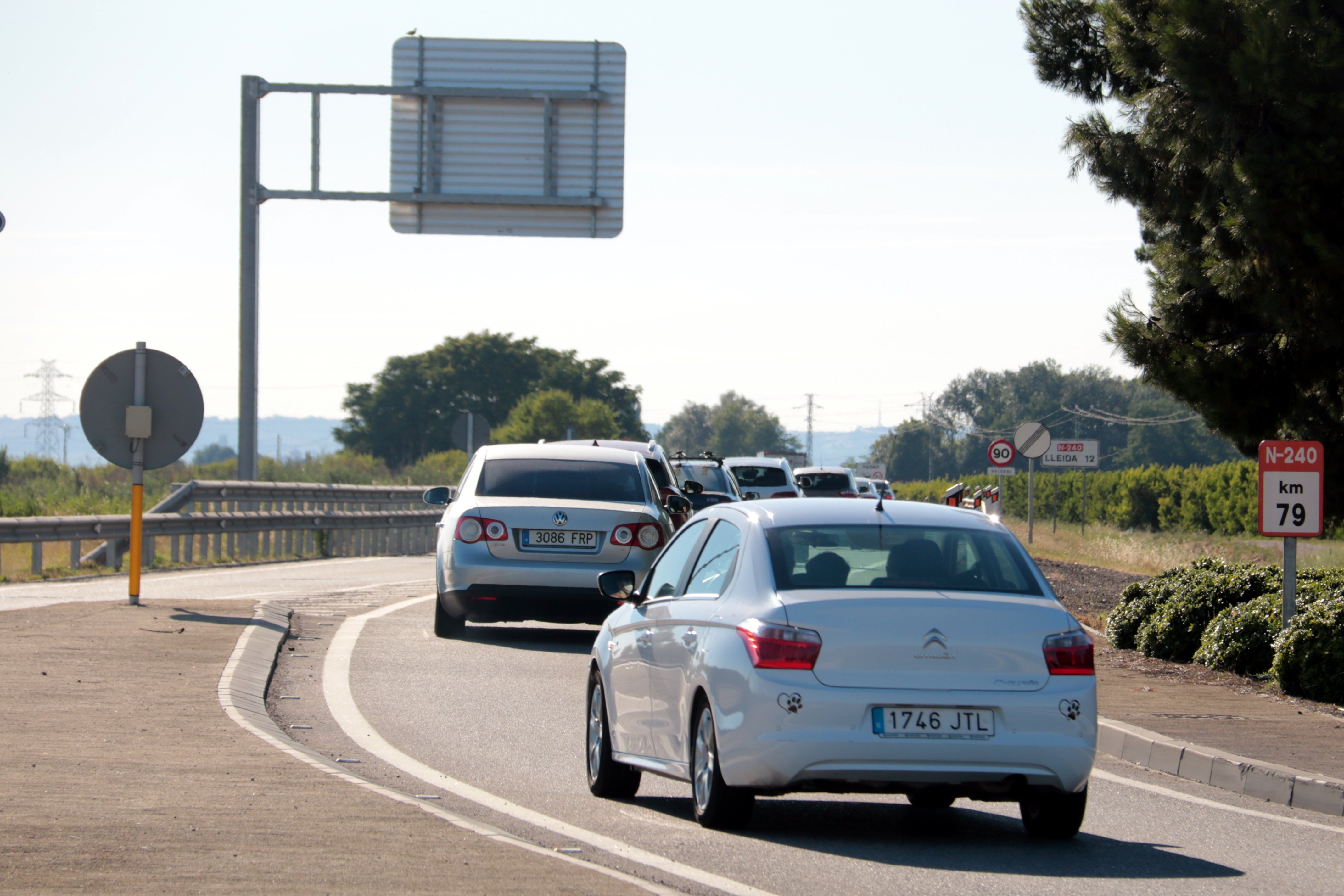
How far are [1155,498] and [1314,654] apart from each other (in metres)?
54.6

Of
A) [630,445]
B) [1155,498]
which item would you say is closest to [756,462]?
[630,445]

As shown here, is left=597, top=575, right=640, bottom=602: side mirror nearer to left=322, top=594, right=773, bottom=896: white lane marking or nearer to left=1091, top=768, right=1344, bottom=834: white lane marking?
left=322, top=594, right=773, bottom=896: white lane marking

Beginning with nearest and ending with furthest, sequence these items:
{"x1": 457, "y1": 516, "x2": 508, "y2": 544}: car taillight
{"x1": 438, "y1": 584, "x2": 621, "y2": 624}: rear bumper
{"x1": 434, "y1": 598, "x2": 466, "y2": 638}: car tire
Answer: {"x1": 438, "y1": 584, "x2": 621, "y2": 624}: rear bumper
{"x1": 457, "y1": 516, "x2": 508, "y2": 544}: car taillight
{"x1": 434, "y1": 598, "x2": 466, "y2": 638}: car tire

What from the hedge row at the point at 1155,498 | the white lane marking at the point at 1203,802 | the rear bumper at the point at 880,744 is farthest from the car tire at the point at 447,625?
the hedge row at the point at 1155,498

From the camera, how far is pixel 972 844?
7.12 meters

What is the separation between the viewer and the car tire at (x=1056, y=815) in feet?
23.0

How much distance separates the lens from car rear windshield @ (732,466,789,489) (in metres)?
34.9

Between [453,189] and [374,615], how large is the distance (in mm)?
10143

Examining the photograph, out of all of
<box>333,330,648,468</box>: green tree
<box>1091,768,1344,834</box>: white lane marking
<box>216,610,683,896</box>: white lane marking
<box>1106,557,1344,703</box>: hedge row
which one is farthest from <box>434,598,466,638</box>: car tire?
A: <box>333,330,648,468</box>: green tree

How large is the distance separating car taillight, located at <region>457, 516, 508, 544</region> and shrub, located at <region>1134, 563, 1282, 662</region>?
18.2 ft

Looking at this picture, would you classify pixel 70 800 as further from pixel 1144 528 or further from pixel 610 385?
pixel 610 385

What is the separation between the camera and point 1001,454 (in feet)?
124

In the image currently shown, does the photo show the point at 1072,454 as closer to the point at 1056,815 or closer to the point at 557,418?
the point at 1056,815

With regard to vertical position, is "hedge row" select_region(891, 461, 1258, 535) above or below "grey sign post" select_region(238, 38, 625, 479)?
below
